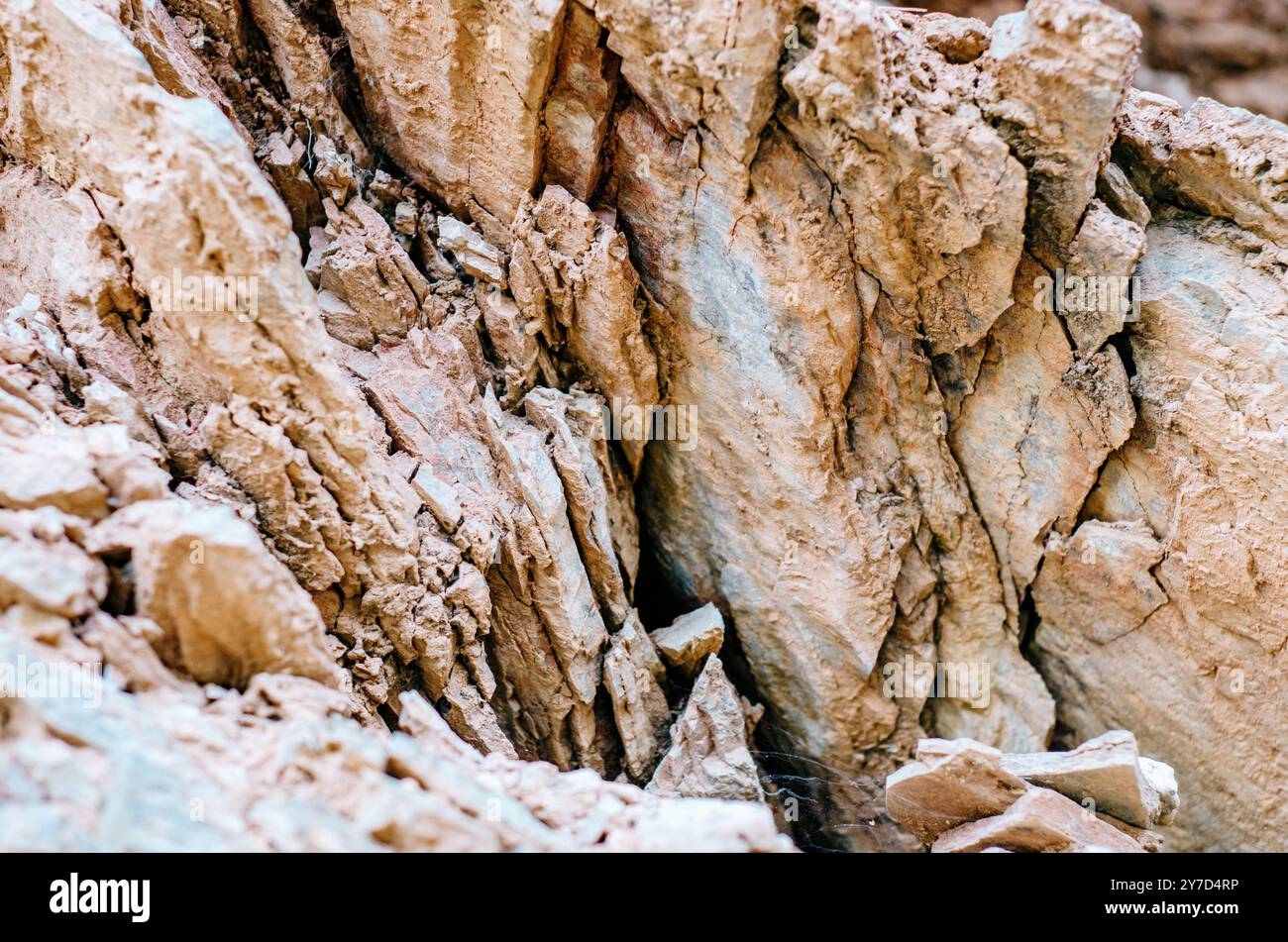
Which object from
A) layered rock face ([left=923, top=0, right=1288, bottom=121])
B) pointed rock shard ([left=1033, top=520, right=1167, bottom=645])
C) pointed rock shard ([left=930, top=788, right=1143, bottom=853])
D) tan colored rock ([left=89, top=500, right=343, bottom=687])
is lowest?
pointed rock shard ([left=930, top=788, right=1143, bottom=853])

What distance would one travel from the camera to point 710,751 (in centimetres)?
1028

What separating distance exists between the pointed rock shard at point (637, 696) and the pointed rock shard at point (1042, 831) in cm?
347

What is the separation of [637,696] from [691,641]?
3.40 feet

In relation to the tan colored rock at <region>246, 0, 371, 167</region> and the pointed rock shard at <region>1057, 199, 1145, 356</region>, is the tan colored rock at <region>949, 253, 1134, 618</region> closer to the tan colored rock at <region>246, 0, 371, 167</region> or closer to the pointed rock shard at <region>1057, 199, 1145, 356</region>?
the pointed rock shard at <region>1057, 199, 1145, 356</region>

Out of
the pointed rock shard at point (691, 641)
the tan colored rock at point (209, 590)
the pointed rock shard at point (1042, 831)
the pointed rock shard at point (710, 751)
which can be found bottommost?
the pointed rock shard at point (710, 751)

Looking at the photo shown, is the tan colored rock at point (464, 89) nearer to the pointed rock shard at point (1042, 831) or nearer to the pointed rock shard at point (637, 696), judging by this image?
the pointed rock shard at point (637, 696)

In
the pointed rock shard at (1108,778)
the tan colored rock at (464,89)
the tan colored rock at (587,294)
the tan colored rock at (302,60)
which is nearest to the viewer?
the pointed rock shard at (1108,778)

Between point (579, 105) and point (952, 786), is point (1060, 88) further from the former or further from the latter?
point (952, 786)

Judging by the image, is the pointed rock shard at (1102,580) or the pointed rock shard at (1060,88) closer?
the pointed rock shard at (1060,88)

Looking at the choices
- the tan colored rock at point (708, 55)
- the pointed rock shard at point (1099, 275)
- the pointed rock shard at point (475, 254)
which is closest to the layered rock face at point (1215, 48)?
the pointed rock shard at point (1099, 275)

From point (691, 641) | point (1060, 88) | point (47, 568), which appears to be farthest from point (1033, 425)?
point (47, 568)

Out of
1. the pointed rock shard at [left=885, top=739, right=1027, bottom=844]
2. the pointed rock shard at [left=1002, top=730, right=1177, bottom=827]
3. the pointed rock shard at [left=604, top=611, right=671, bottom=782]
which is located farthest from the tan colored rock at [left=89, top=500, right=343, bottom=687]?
the pointed rock shard at [left=1002, top=730, right=1177, bottom=827]

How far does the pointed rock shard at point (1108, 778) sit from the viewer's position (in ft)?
28.6

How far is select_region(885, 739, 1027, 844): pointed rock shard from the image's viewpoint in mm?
8500
